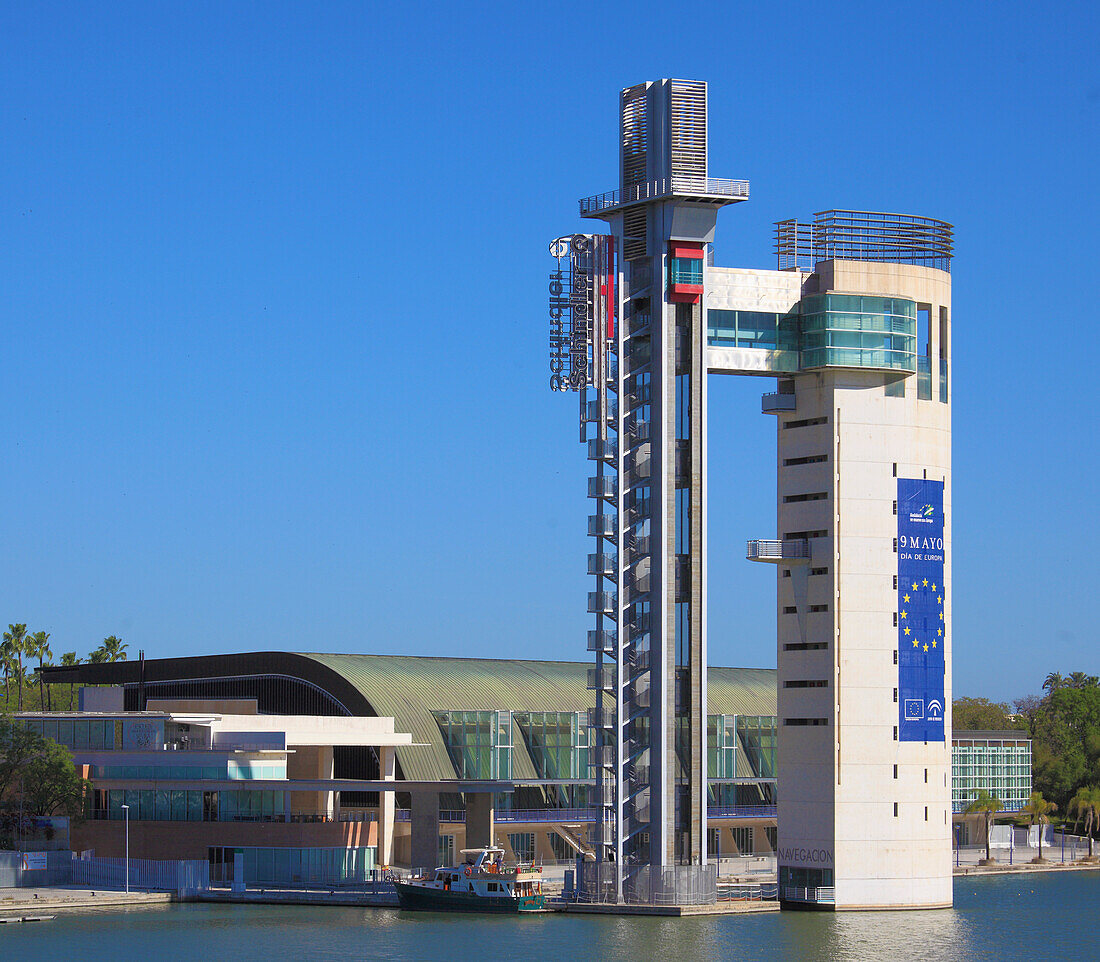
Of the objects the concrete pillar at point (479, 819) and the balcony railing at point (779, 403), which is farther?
the concrete pillar at point (479, 819)

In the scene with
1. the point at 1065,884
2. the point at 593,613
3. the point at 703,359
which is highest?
the point at 703,359

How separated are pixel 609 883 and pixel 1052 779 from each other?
94181 mm

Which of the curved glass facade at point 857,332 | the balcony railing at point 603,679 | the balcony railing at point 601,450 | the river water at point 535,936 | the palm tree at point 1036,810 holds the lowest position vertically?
the river water at point 535,936

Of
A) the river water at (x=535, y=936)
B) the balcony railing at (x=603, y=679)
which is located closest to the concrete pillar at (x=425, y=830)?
the river water at (x=535, y=936)

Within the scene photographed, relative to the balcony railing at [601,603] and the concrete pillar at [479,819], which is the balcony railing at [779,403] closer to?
the balcony railing at [601,603]

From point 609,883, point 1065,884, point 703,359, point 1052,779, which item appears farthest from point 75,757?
point 1052,779

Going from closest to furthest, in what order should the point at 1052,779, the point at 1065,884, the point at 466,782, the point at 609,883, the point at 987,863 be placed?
the point at 609,883 → the point at 466,782 → the point at 1065,884 → the point at 987,863 → the point at 1052,779

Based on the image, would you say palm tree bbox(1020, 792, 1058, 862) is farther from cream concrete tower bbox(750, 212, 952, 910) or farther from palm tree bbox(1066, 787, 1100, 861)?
cream concrete tower bbox(750, 212, 952, 910)

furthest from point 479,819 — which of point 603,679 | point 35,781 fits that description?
point 35,781

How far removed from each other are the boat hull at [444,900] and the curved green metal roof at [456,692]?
78.0 ft

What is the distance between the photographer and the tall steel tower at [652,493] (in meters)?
105

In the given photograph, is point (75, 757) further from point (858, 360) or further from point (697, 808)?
point (858, 360)

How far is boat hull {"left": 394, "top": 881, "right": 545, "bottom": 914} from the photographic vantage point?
353 ft

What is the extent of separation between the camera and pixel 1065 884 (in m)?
139
